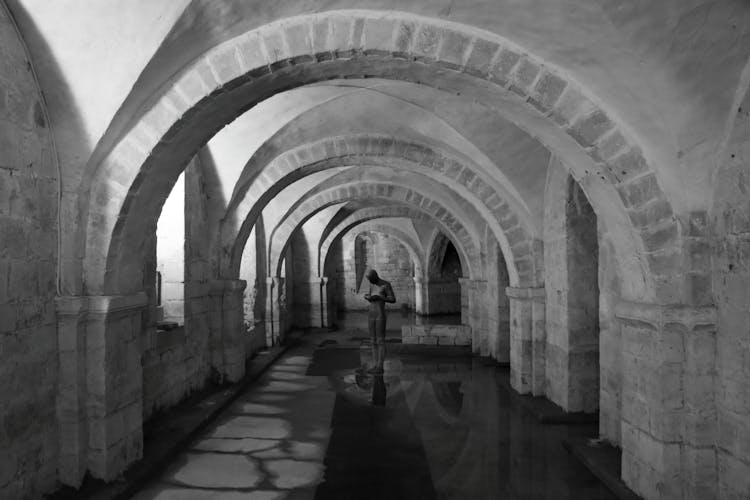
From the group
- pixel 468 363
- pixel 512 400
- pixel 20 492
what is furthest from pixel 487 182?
pixel 20 492

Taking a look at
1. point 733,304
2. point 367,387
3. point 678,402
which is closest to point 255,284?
point 367,387

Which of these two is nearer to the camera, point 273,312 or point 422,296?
point 273,312

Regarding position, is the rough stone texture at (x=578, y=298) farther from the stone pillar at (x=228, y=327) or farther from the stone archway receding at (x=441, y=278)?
the stone archway receding at (x=441, y=278)

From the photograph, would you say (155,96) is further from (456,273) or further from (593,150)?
(456,273)

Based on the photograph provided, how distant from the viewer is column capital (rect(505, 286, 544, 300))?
7000mm

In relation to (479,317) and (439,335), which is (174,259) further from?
(439,335)

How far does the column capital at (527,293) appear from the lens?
700 cm

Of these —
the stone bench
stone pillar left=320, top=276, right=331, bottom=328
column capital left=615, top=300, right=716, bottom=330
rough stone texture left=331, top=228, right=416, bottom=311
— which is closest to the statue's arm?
the stone bench

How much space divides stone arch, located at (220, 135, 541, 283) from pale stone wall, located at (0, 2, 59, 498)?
3785mm

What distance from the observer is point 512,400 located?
7.12m

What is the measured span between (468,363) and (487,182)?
12.3 feet

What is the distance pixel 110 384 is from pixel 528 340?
4.97m

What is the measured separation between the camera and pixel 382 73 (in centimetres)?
429

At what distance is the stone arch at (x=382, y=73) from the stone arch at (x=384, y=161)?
308 centimetres
